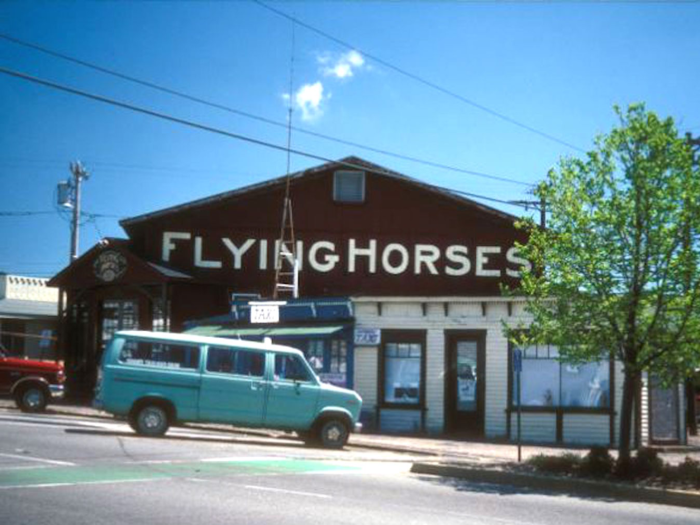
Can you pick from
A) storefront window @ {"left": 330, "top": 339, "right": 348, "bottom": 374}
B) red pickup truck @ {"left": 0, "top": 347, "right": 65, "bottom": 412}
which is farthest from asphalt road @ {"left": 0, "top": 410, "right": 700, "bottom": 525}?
storefront window @ {"left": 330, "top": 339, "right": 348, "bottom": 374}

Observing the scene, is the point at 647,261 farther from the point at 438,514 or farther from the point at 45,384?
the point at 45,384

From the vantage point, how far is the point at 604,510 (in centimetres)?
1186

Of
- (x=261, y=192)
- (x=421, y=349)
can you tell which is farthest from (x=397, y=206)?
(x=421, y=349)

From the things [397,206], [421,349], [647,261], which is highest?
[397,206]

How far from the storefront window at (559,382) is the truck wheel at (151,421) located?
31.8 feet

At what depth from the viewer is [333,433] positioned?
19.2 metres

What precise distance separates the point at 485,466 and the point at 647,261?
4.59 m

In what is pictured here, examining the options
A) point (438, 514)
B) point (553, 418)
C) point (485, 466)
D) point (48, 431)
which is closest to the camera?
point (438, 514)

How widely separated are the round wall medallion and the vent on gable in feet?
27.3

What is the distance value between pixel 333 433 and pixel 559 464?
5.50 m

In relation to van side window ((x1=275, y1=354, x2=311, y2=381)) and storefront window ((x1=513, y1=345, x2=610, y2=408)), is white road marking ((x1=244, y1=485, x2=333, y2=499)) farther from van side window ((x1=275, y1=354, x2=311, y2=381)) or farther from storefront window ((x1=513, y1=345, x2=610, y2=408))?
storefront window ((x1=513, y1=345, x2=610, y2=408))

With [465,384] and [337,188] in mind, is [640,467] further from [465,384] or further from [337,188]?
[337,188]

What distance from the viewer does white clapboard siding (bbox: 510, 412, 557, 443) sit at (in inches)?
916

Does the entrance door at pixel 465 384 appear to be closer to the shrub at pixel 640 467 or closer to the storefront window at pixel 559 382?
the storefront window at pixel 559 382
